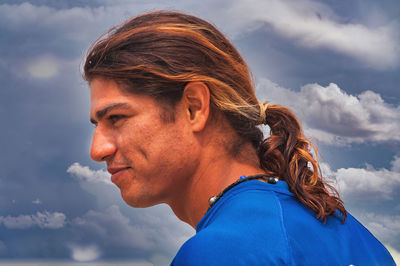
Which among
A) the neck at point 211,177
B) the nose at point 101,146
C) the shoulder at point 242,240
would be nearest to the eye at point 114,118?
the nose at point 101,146

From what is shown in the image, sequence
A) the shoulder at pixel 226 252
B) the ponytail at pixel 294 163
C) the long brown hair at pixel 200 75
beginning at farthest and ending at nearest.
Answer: the long brown hair at pixel 200 75 < the ponytail at pixel 294 163 < the shoulder at pixel 226 252

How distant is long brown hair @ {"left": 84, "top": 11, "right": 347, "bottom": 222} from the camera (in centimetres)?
326

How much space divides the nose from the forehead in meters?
0.16

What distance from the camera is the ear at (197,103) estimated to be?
329 centimetres

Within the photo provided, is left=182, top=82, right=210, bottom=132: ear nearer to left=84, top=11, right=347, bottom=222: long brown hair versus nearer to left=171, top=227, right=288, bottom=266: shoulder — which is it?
left=84, top=11, right=347, bottom=222: long brown hair

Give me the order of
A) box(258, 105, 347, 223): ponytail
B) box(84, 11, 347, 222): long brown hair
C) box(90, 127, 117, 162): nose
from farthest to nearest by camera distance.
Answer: box(90, 127, 117, 162): nose → box(84, 11, 347, 222): long brown hair → box(258, 105, 347, 223): ponytail

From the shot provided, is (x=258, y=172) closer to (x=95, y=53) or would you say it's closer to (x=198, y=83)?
(x=198, y=83)

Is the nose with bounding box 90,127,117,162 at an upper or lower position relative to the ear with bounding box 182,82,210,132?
lower

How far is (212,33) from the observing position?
3666mm

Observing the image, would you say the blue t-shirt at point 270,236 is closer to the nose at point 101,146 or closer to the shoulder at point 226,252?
the shoulder at point 226,252

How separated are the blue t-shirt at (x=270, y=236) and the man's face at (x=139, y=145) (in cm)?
51

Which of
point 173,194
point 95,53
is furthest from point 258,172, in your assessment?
point 95,53

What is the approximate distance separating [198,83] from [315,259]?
1.40 metres

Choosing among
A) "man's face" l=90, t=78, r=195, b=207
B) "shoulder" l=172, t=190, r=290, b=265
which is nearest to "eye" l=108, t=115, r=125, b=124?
"man's face" l=90, t=78, r=195, b=207
